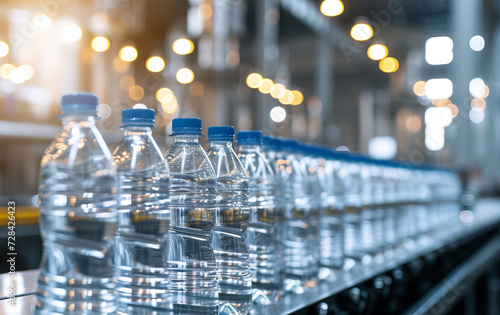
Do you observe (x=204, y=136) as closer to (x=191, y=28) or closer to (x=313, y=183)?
(x=313, y=183)

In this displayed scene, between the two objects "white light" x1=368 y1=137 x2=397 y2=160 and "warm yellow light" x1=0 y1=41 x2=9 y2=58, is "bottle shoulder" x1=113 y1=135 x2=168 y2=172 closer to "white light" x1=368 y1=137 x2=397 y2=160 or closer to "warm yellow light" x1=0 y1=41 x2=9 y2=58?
"warm yellow light" x1=0 y1=41 x2=9 y2=58

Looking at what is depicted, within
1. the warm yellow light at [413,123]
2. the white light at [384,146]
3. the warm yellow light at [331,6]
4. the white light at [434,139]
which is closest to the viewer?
the warm yellow light at [331,6]

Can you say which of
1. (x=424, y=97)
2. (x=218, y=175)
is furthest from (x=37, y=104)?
(x=424, y=97)

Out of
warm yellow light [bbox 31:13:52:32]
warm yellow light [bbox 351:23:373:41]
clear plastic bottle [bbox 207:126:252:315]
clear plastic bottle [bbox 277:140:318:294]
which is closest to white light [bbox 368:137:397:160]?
warm yellow light [bbox 351:23:373:41]

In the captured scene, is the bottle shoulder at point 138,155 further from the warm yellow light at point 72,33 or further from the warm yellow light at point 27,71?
the warm yellow light at point 72,33

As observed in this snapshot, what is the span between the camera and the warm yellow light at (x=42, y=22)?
2759mm

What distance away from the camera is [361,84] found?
9.59 metres

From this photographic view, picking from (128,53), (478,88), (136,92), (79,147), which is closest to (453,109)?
(478,88)

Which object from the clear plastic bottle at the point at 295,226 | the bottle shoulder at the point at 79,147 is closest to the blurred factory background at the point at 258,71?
the bottle shoulder at the point at 79,147

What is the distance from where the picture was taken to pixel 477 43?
6551 millimetres

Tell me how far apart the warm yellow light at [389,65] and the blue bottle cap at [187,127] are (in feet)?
26.0

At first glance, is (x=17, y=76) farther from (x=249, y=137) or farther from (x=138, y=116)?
(x=138, y=116)

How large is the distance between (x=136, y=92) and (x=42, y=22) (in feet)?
3.37

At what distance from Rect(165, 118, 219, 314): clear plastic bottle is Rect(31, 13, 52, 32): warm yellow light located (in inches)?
86.5
